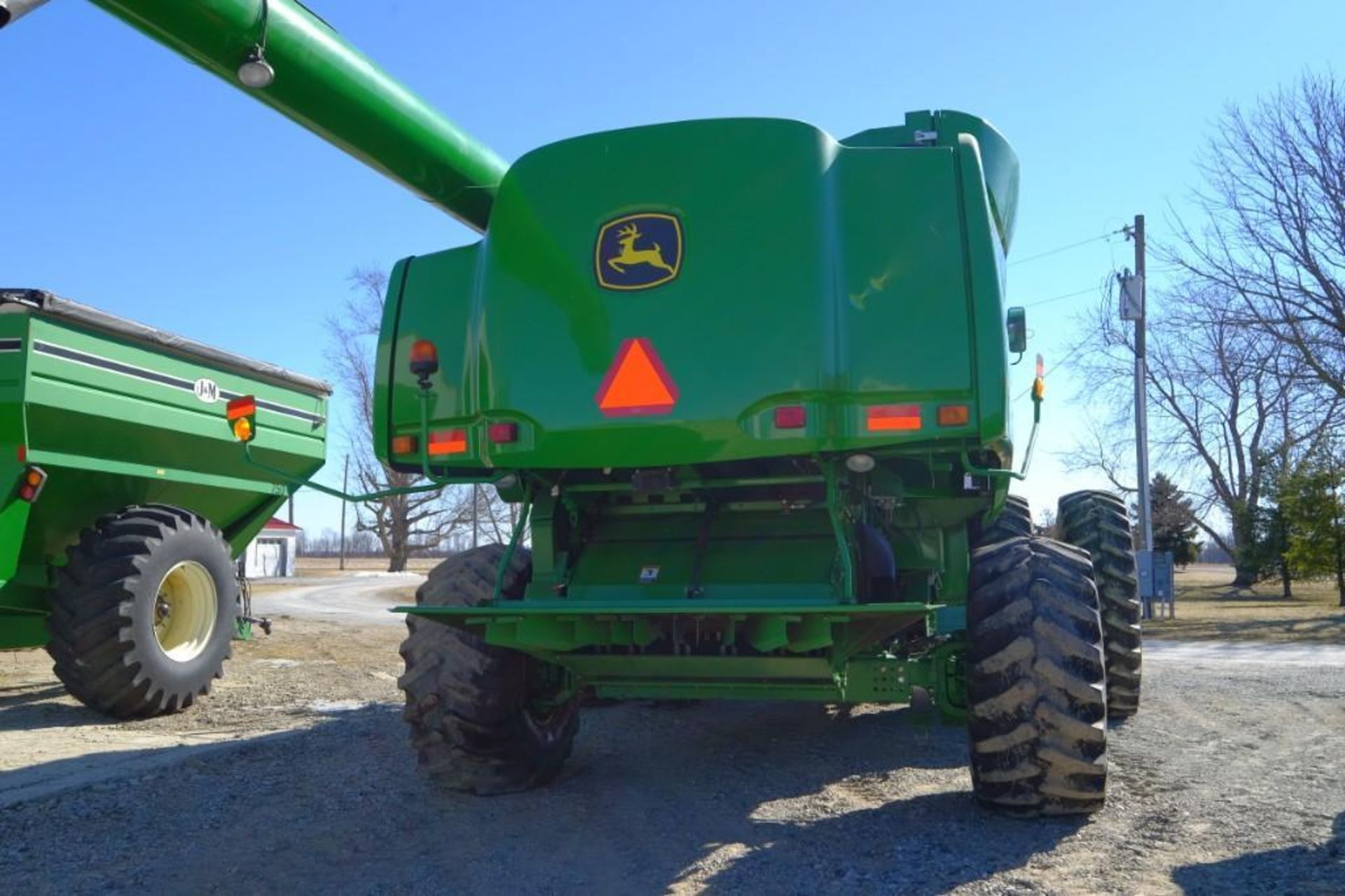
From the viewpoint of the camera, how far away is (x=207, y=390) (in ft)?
31.2

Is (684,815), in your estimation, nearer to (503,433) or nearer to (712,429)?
(712,429)

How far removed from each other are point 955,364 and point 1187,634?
15.5 m

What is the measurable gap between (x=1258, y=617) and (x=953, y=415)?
66.7 ft

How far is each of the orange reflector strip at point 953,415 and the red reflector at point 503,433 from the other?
1980mm

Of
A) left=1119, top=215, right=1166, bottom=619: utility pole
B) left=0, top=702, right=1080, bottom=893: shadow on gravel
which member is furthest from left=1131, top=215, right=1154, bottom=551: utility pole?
left=0, top=702, right=1080, bottom=893: shadow on gravel

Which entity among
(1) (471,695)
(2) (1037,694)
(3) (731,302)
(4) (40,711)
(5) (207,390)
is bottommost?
(4) (40,711)

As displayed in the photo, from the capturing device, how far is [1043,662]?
459 centimetres

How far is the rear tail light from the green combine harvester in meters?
3.63

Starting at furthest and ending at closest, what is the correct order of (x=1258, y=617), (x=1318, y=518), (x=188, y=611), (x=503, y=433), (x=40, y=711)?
(x=1318, y=518), (x=1258, y=617), (x=188, y=611), (x=40, y=711), (x=503, y=433)

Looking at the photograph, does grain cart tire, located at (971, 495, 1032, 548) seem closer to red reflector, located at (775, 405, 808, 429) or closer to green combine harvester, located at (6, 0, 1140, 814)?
green combine harvester, located at (6, 0, 1140, 814)

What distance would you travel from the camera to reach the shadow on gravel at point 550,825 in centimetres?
434

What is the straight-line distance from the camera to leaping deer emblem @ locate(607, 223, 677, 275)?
5078 millimetres

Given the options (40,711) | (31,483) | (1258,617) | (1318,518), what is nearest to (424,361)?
(31,483)

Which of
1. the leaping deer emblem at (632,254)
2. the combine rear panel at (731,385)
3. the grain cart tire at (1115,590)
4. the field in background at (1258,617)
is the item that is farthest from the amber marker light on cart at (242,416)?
the field in background at (1258,617)
